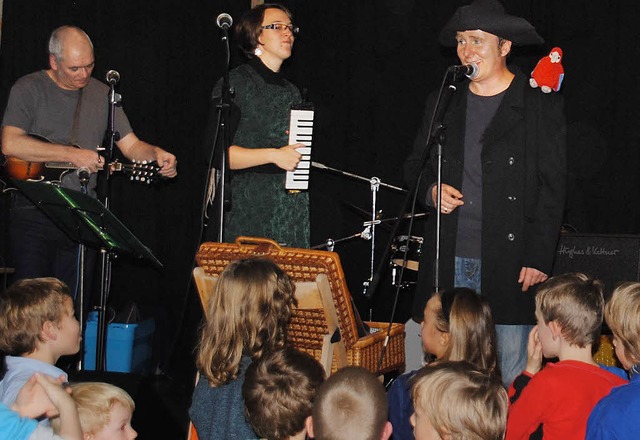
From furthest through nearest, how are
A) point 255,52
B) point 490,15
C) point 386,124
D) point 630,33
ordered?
point 386,124 → point 630,33 → point 255,52 → point 490,15

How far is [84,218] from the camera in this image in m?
4.38

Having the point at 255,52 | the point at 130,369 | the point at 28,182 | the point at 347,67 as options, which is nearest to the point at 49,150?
the point at 28,182

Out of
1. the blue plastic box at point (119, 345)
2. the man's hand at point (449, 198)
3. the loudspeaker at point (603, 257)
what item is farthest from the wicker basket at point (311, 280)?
the blue plastic box at point (119, 345)

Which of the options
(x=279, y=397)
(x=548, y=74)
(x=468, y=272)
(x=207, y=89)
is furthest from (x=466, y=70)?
(x=207, y=89)

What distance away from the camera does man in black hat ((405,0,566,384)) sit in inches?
159

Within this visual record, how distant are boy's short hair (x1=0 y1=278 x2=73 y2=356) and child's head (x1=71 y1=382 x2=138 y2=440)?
1.87 feet

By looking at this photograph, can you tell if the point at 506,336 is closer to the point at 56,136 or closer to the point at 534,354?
the point at 534,354

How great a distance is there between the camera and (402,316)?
650 centimetres

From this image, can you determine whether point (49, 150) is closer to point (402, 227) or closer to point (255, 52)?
point (255, 52)

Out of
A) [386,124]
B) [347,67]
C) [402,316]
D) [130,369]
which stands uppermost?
[347,67]

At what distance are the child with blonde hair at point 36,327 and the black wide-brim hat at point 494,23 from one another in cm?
213

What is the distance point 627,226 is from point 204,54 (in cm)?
319

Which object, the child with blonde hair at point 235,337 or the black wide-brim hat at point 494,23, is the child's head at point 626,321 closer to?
the child with blonde hair at point 235,337

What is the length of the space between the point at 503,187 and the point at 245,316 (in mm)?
1396
